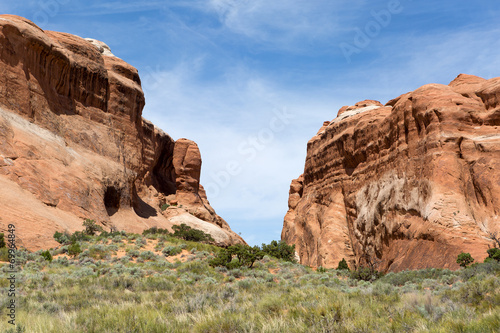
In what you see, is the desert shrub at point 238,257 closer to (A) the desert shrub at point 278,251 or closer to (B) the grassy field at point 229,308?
(B) the grassy field at point 229,308

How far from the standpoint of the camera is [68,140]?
127 ft

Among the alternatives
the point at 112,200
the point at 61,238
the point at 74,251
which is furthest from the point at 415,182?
the point at 112,200

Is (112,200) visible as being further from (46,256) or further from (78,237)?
(46,256)

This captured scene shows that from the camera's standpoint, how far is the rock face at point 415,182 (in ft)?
94.0

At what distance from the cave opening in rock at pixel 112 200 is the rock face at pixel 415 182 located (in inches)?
970

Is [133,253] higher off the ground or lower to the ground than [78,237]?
lower

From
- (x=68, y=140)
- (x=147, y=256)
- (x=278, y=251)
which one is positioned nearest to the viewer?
(x=147, y=256)

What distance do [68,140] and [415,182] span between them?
3335 cm

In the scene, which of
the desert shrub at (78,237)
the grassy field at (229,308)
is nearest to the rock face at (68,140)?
the desert shrub at (78,237)

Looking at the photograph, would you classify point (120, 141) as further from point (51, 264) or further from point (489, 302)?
point (489, 302)

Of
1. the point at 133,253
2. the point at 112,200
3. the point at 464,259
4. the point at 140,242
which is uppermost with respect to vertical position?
the point at 112,200

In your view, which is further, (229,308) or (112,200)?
(112,200)

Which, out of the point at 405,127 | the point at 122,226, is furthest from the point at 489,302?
the point at 122,226

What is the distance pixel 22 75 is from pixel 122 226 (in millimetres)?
16604
